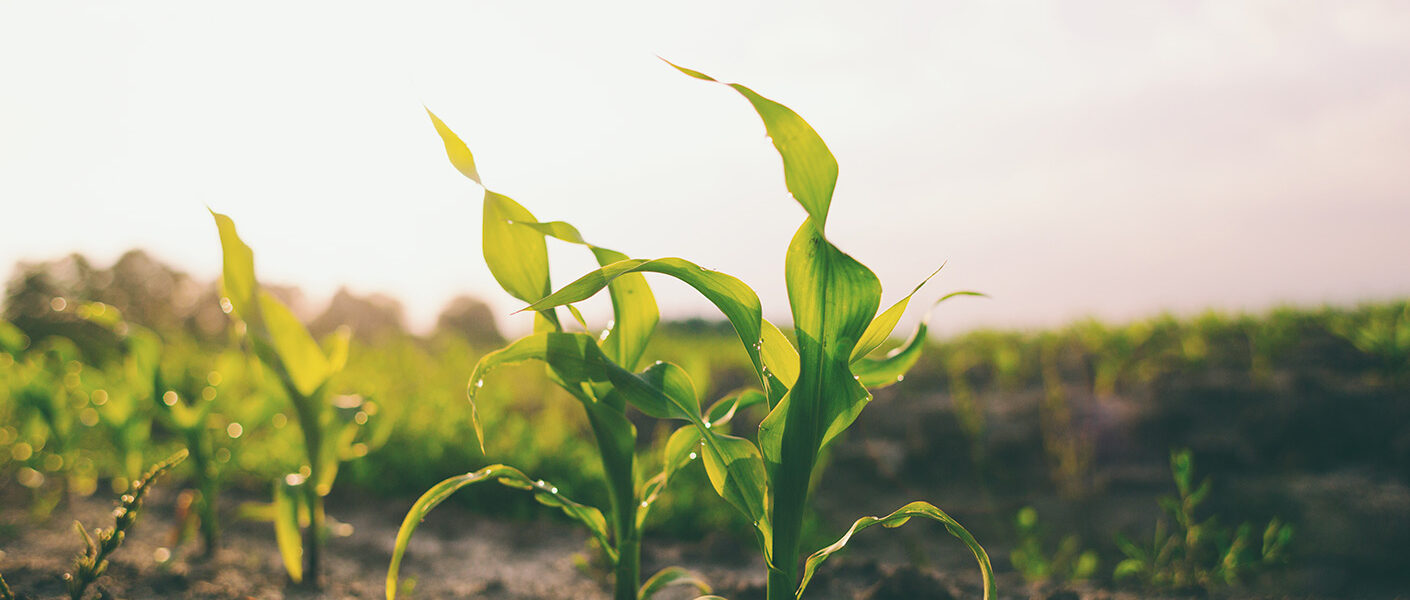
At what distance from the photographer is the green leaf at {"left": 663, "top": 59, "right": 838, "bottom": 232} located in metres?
1.00

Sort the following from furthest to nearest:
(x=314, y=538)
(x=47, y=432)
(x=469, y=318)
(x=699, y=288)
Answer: (x=469, y=318) < (x=47, y=432) < (x=314, y=538) < (x=699, y=288)

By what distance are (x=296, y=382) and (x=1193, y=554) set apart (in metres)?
2.77

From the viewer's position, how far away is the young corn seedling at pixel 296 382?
65.7 inches

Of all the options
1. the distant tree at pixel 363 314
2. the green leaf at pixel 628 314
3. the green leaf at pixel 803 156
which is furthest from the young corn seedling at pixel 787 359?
the distant tree at pixel 363 314

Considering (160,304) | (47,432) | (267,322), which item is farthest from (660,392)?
(160,304)

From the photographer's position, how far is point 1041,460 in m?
3.48

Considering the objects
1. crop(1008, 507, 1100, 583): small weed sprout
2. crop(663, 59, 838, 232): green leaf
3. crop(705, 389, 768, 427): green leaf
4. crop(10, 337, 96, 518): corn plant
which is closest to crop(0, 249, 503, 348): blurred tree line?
crop(10, 337, 96, 518): corn plant

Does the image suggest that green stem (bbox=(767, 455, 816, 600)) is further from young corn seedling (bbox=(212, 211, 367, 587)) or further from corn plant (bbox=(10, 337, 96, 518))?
corn plant (bbox=(10, 337, 96, 518))

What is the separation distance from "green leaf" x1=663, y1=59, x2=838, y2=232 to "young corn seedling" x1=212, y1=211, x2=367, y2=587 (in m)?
1.40

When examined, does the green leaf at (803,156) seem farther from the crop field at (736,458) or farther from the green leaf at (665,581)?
the green leaf at (665,581)

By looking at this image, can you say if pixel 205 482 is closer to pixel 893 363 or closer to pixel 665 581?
pixel 665 581

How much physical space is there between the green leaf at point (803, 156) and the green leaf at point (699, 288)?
0.19 m

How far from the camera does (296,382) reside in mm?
1800

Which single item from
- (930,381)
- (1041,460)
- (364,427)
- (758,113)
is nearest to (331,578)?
(364,427)
